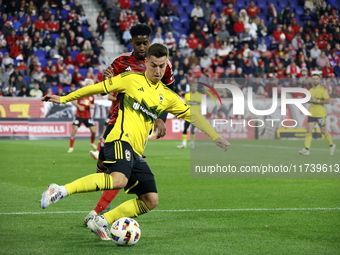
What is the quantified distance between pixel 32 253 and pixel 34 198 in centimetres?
373

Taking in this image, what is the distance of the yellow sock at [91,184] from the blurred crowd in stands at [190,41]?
61.9ft

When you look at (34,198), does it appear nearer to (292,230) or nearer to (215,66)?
(292,230)

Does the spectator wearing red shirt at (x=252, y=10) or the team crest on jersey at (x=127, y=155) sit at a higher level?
the spectator wearing red shirt at (x=252, y=10)

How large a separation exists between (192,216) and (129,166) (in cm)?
215

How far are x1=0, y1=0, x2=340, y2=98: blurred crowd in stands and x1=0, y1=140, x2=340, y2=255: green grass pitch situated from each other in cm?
1188

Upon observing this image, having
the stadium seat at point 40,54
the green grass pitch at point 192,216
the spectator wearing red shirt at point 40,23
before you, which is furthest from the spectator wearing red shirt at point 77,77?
the green grass pitch at point 192,216

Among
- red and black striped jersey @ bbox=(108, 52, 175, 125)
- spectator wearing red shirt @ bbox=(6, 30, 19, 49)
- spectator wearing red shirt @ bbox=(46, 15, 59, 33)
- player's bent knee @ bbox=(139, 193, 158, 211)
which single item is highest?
spectator wearing red shirt @ bbox=(46, 15, 59, 33)

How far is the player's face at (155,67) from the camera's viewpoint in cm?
571

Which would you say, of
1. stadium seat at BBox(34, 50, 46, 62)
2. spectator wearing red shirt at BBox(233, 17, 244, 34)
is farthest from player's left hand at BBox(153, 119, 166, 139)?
spectator wearing red shirt at BBox(233, 17, 244, 34)

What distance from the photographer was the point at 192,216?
7453 millimetres

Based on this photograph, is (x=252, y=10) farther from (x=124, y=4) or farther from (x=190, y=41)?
(x=124, y=4)

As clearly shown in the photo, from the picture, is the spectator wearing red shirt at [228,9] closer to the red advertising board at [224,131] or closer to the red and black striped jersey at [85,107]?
the red advertising board at [224,131]

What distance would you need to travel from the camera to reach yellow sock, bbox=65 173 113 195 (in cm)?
516

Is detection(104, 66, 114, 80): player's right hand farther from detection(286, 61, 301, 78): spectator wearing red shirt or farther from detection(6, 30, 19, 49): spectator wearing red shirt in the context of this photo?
detection(286, 61, 301, 78): spectator wearing red shirt
